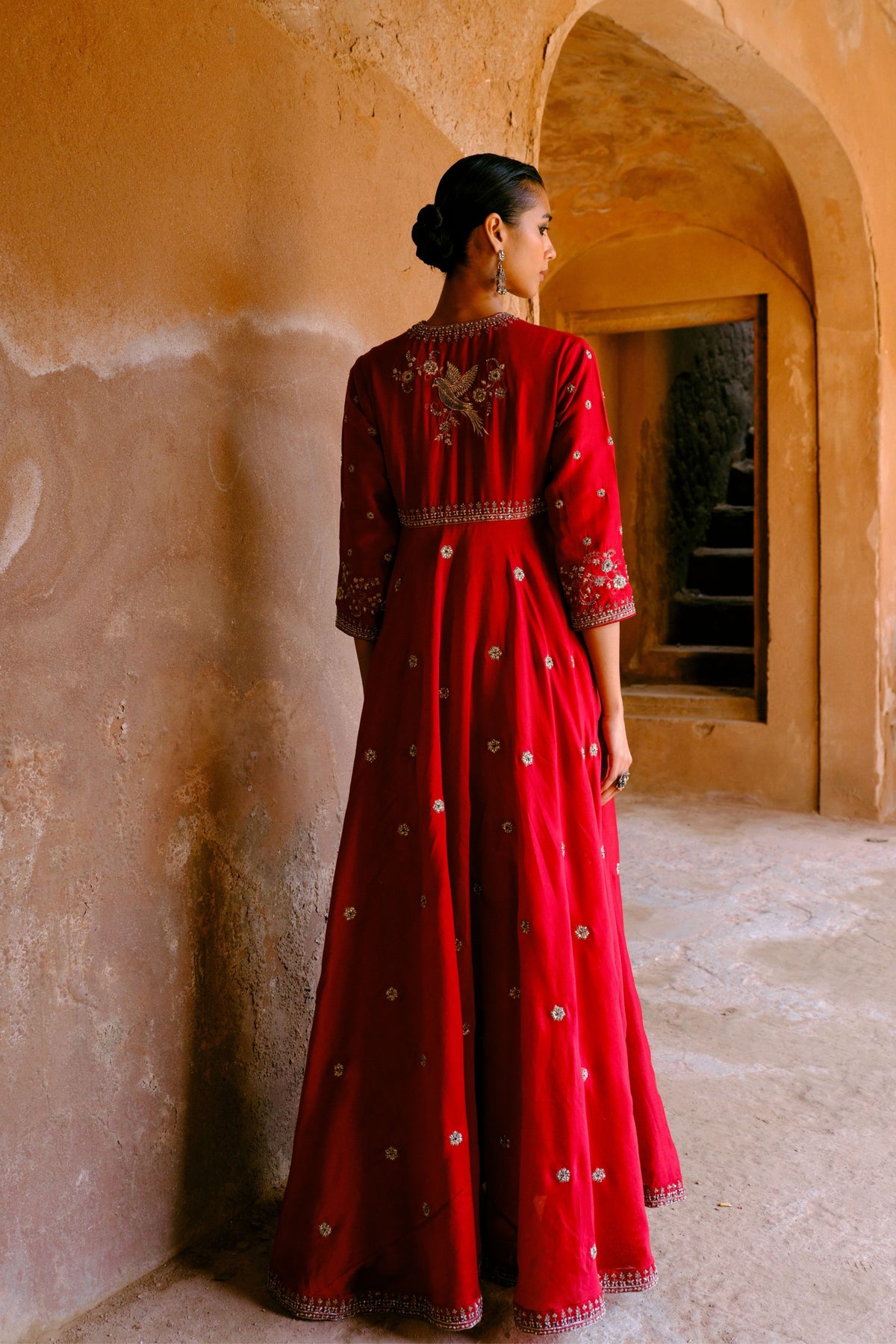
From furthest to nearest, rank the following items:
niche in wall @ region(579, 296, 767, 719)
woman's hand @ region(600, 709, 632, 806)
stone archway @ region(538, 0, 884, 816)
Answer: niche in wall @ region(579, 296, 767, 719) < stone archway @ region(538, 0, 884, 816) < woman's hand @ region(600, 709, 632, 806)

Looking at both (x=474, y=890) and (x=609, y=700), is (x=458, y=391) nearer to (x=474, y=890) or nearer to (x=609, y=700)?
(x=609, y=700)

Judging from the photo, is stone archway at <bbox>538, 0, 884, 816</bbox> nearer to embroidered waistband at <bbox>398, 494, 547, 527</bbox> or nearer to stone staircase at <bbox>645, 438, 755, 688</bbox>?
stone staircase at <bbox>645, 438, 755, 688</bbox>

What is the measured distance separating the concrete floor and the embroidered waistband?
1207mm

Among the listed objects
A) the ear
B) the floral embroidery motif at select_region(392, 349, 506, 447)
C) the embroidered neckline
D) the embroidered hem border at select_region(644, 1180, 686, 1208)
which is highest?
the ear

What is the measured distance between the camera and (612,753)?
1.89 meters

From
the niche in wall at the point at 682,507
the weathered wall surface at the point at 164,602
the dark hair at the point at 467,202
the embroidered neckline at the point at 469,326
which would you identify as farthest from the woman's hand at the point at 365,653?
the niche in wall at the point at 682,507

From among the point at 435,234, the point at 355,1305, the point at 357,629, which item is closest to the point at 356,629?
the point at 357,629

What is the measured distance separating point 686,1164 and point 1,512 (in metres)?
1.75

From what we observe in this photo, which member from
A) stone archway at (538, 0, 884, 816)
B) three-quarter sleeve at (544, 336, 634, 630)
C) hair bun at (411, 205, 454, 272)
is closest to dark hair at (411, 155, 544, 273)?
hair bun at (411, 205, 454, 272)

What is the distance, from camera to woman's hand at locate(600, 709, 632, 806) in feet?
6.16

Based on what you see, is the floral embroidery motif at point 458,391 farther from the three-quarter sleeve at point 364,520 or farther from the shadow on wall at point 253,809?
the shadow on wall at point 253,809

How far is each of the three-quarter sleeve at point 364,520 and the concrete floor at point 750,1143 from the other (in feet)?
3.52

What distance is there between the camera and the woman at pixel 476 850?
5.67 ft

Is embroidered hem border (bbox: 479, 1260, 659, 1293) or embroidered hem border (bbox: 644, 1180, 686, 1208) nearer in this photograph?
embroidered hem border (bbox: 479, 1260, 659, 1293)
